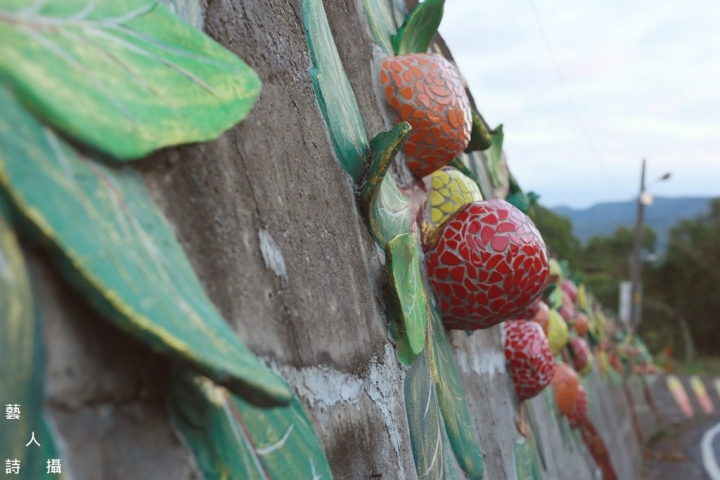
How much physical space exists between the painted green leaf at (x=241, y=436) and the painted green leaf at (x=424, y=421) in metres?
0.28

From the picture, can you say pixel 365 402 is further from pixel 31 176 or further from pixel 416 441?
pixel 31 176

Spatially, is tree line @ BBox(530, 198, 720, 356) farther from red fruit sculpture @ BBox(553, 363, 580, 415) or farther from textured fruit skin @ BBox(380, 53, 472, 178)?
textured fruit skin @ BBox(380, 53, 472, 178)

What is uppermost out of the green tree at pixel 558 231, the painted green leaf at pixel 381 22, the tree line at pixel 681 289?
the green tree at pixel 558 231

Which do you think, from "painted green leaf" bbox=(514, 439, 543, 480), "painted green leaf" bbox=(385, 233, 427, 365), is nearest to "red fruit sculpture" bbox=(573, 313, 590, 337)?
"painted green leaf" bbox=(514, 439, 543, 480)

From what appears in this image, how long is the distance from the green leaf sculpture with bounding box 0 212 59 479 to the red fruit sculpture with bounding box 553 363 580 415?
219cm

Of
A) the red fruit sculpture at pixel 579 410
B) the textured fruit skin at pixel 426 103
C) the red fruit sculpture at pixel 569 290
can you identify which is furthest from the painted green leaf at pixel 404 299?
the red fruit sculpture at pixel 569 290

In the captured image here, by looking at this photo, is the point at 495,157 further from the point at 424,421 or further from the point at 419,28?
the point at 424,421

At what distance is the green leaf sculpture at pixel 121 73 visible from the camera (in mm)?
374

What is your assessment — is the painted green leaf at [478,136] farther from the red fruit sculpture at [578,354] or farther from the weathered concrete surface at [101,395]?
the red fruit sculpture at [578,354]

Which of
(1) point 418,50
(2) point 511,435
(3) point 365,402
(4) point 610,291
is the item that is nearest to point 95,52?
(3) point 365,402

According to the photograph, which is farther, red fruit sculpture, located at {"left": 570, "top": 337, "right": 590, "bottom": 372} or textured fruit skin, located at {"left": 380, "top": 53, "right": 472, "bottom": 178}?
red fruit sculpture, located at {"left": 570, "top": 337, "right": 590, "bottom": 372}

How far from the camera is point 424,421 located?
893mm

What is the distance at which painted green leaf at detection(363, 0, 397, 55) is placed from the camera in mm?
1071

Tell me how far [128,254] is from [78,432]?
0.33 ft
